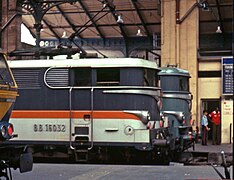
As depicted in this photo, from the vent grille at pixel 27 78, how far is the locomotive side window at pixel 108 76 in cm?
170

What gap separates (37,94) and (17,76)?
0.76 m

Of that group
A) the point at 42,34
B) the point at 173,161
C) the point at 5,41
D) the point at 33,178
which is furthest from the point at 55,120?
the point at 42,34

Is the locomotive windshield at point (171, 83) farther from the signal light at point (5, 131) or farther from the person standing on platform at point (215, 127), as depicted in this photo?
the signal light at point (5, 131)

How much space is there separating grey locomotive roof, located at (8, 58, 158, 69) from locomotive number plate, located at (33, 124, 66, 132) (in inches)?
61.9

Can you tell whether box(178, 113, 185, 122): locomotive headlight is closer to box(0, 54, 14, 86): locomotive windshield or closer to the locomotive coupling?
the locomotive coupling

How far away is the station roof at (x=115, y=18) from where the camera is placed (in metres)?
32.3

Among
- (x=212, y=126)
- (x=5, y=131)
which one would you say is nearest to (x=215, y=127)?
(x=212, y=126)

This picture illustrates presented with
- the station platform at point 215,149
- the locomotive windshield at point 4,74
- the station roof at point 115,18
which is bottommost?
the station platform at point 215,149

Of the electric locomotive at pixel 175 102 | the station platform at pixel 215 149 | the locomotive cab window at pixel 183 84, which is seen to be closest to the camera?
the electric locomotive at pixel 175 102

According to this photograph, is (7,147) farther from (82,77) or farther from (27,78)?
(27,78)

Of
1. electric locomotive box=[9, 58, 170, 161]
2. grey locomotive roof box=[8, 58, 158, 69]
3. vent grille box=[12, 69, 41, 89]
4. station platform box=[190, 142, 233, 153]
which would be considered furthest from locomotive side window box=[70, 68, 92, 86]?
station platform box=[190, 142, 233, 153]

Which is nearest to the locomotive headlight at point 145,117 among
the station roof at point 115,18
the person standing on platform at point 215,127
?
the person standing on platform at point 215,127

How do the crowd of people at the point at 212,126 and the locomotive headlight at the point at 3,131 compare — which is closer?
the locomotive headlight at the point at 3,131

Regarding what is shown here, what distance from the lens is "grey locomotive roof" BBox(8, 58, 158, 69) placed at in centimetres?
1316
